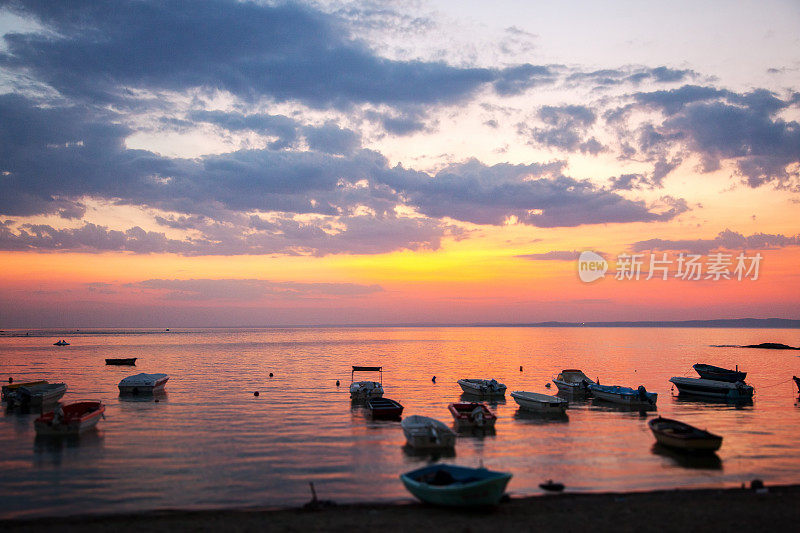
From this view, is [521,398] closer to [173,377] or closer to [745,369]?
[173,377]

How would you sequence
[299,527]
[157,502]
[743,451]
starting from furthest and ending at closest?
[743,451], [157,502], [299,527]

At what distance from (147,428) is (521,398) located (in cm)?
2859

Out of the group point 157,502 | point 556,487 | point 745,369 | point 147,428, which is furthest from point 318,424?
point 745,369

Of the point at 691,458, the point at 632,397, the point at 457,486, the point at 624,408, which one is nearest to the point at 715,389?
the point at 632,397

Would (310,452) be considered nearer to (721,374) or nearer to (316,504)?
(316,504)

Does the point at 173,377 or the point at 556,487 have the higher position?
the point at 556,487

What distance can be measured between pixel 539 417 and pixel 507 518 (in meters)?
24.0

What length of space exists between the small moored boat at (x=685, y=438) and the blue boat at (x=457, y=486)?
44.9ft

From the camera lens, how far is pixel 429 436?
27531 mm

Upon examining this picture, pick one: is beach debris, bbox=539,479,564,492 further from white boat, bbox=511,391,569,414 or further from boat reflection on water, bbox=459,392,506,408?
boat reflection on water, bbox=459,392,506,408

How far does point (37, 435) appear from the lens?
104 ft

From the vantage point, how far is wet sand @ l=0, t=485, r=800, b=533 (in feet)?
53.8

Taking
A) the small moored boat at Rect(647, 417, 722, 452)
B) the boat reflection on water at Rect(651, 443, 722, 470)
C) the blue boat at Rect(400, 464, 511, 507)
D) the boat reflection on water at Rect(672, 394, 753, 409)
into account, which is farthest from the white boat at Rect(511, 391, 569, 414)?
the blue boat at Rect(400, 464, 511, 507)

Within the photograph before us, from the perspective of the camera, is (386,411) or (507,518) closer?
(507,518)
